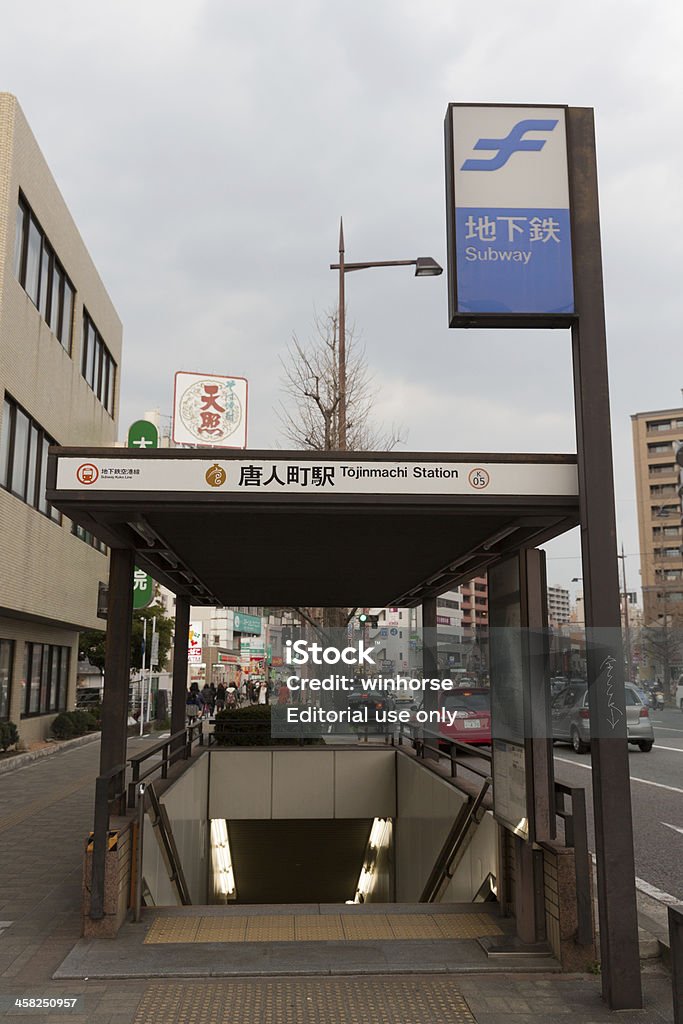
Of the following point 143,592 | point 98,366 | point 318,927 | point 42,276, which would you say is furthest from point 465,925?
point 98,366

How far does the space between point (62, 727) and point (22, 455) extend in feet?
29.8

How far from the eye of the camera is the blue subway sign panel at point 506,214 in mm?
6441

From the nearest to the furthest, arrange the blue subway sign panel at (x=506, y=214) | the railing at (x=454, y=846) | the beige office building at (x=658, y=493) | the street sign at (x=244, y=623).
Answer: the blue subway sign panel at (x=506, y=214), the railing at (x=454, y=846), the street sign at (x=244, y=623), the beige office building at (x=658, y=493)

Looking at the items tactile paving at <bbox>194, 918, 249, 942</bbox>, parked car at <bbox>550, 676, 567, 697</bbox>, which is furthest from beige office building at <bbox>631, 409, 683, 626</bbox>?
tactile paving at <bbox>194, 918, 249, 942</bbox>

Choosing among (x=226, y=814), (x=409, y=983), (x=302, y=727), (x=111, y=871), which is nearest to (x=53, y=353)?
(x=226, y=814)

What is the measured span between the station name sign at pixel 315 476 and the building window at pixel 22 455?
12103 mm

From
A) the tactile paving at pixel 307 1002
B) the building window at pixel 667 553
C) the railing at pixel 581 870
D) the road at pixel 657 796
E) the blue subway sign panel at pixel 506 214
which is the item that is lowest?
the road at pixel 657 796

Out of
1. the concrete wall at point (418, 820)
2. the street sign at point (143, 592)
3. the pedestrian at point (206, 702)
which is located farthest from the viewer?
the pedestrian at point (206, 702)

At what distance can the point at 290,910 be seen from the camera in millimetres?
7656

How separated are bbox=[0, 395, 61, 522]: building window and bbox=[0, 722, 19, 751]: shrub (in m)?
4.93

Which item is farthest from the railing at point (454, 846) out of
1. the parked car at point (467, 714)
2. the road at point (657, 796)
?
the road at point (657, 796)

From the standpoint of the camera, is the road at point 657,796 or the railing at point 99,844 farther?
the road at point 657,796

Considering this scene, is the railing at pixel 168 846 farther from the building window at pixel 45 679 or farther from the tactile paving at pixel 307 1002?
the building window at pixel 45 679

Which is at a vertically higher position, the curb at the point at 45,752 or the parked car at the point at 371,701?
the parked car at the point at 371,701
